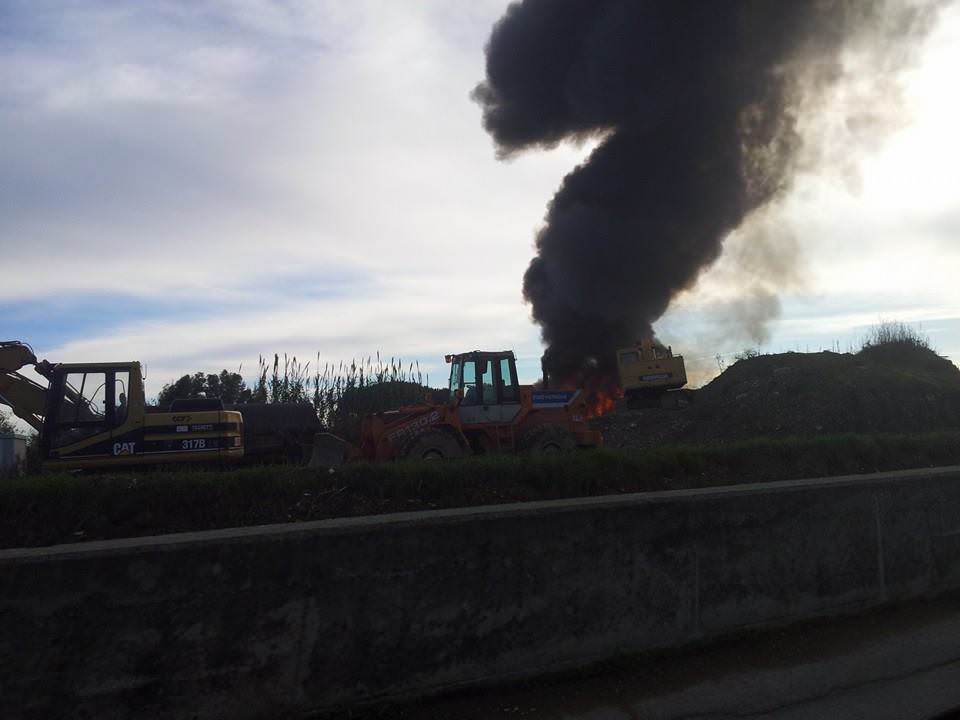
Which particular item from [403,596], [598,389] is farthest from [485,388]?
[598,389]

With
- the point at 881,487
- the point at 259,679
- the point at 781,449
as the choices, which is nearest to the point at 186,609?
the point at 259,679

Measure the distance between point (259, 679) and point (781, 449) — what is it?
6.80 meters

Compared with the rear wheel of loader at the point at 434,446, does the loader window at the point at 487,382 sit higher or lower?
higher

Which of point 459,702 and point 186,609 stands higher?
point 186,609

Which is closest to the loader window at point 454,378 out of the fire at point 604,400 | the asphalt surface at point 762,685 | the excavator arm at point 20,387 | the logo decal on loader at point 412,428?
the logo decal on loader at point 412,428

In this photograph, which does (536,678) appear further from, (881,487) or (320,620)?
(881,487)

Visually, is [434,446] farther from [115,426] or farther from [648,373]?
[648,373]

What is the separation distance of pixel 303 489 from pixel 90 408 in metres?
8.51

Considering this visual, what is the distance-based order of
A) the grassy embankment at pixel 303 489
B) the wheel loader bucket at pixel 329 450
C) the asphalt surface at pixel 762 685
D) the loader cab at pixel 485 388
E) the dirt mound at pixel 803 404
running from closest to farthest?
the asphalt surface at pixel 762 685 < the grassy embankment at pixel 303 489 < the wheel loader bucket at pixel 329 450 < the loader cab at pixel 485 388 < the dirt mound at pixel 803 404

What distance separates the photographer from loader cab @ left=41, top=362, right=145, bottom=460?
12492mm

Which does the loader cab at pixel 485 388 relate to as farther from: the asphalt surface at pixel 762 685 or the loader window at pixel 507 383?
the asphalt surface at pixel 762 685

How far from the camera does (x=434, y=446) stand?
13.8 m

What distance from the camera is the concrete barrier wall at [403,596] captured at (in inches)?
129

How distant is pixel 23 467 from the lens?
12.2 metres
